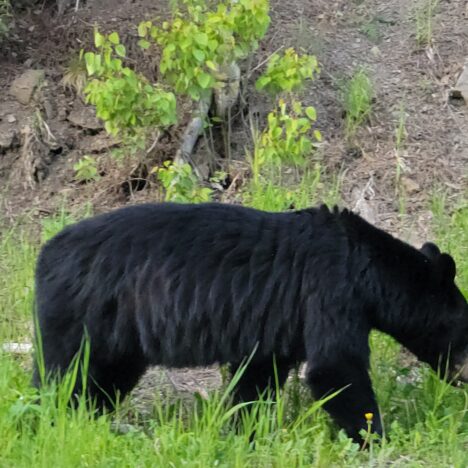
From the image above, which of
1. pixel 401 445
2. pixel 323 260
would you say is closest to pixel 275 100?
pixel 323 260

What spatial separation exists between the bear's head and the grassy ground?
0.13m

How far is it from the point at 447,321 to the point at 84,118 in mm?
4865

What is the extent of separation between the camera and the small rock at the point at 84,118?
9258 millimetres

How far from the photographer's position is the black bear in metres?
4.99

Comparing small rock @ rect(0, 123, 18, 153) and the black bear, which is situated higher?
small rock @ rect(0, 123, 18, 153)

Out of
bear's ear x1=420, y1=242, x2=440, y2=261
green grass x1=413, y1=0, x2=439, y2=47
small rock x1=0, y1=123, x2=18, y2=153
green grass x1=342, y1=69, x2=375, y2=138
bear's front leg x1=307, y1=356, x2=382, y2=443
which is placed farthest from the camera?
green grass x1=413, y1=0, x2=439, y2=47

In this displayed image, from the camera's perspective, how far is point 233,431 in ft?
16.0

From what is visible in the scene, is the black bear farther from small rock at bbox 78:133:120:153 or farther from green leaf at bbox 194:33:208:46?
small rock at bbox 78:133:120:153

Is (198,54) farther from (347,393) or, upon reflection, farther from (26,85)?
(347,393)

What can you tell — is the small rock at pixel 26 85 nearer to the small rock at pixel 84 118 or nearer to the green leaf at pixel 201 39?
the small rock at pixel 84 118

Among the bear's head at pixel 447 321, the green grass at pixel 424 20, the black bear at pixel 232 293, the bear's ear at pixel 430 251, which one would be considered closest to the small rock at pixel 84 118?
the green grass at pixel 424 20

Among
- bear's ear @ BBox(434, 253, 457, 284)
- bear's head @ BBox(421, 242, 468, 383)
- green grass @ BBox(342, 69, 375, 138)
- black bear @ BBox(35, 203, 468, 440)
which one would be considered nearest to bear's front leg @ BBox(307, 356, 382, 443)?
black bear @ BBox(35, 203, 468, 440)

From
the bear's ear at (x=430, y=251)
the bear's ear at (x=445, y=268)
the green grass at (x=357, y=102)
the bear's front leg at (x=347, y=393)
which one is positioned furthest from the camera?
the green grass at (x=357, y=102)

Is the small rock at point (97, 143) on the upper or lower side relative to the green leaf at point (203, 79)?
lower
